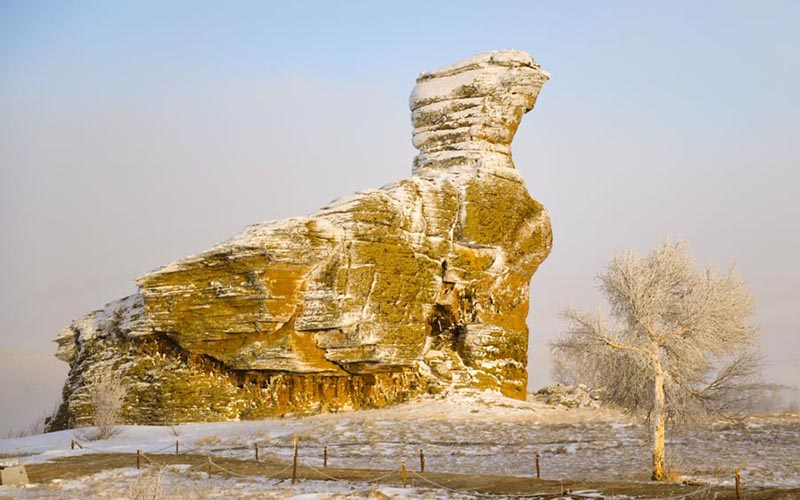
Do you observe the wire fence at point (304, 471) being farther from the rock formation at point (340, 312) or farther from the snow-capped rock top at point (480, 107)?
the snow-capped rock top at point (480, 107)

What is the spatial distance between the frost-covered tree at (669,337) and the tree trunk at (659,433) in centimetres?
29

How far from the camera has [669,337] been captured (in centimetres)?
2305

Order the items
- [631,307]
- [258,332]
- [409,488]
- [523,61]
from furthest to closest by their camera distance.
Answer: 1. [523,61]
2. [258,332]
3. [631,307]
4. [409,488]

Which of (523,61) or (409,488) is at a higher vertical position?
(523,61)

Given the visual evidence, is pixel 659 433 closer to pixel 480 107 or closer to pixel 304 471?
pixel 304 471

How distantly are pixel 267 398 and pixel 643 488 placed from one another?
2085 centimetres

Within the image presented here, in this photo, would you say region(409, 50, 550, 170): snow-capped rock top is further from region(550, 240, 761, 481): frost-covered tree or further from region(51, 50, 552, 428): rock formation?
region(550, 240, 761, 481): frost-covered tree

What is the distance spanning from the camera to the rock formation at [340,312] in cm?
3647

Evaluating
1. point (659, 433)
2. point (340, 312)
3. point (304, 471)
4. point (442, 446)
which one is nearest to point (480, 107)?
point (340, 312)

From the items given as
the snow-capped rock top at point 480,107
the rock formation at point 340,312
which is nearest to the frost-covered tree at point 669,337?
the rock formation at point 340,312

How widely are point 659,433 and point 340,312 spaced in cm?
1749

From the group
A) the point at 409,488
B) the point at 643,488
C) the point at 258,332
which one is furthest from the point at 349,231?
the point at 643,488

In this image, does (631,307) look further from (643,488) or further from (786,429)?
(786,429)

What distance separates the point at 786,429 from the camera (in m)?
32.4
